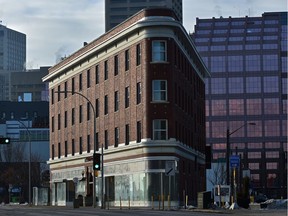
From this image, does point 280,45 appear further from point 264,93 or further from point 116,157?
point 116,157

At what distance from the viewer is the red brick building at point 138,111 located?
6975 cm

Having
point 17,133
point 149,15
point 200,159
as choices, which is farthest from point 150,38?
point 17,133

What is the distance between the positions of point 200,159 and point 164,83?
26.4 m

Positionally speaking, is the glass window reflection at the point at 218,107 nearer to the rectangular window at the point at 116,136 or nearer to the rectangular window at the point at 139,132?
the rectangular window at the point at 116,136

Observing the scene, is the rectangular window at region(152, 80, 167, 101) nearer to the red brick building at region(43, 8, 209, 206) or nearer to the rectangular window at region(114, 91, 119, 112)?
the red brick building at region(43, 8, 209, 206)

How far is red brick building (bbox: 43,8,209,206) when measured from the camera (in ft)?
229

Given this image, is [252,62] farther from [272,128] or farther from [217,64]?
[272,128]

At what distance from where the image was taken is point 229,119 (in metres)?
196

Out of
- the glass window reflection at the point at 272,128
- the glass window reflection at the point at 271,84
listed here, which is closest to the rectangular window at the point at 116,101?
the glass window reflection at the point at 271,84

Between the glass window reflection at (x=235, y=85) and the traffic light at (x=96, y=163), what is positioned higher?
the glass window reflection at (x=235, y=85)

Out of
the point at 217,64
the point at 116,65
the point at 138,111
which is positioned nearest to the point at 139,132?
the point at 138,111

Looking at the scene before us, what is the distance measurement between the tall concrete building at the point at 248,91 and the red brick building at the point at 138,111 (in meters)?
102

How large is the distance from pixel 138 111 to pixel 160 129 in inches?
120

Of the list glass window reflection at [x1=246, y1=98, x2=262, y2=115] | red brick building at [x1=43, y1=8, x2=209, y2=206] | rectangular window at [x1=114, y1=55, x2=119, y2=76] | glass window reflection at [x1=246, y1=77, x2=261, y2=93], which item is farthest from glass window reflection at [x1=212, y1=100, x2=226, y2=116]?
rectangular window at [x1=114, y1=55, x2=119, y2=76]
